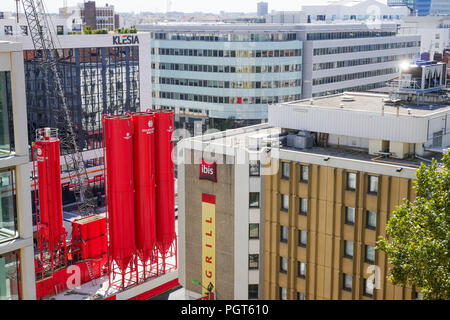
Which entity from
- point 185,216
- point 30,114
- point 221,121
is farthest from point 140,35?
point 185,216

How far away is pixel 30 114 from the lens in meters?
81.2

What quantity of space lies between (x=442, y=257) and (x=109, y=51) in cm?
7156

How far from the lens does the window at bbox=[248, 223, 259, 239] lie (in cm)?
4581

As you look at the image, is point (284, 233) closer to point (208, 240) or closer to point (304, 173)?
point (304, 173)

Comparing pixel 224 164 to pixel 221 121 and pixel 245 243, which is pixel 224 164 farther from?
pixel 221 121

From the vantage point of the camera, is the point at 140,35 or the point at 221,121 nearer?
the point at 140,35

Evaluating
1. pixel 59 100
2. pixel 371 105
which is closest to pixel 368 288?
pixel 371 105

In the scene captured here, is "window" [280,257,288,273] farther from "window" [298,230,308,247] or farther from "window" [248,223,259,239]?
"window" [248,223,259,239]

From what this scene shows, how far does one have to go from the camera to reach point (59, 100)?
8300 centimetres

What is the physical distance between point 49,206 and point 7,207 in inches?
1612

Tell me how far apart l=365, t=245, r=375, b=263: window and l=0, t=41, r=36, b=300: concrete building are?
28.1 metres

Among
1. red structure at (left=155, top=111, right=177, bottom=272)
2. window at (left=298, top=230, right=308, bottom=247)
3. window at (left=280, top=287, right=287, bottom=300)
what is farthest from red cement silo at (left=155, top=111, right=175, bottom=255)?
window at (left=298, top=230, right=308, bottom=247)

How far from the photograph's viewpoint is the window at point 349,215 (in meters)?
40.7

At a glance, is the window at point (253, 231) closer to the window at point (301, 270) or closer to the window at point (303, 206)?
the window at point (301, 270)
